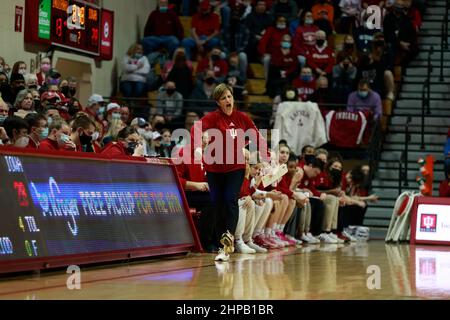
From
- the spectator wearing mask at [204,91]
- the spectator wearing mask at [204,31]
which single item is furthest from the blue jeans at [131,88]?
the spectator wearing mask at [204,31]

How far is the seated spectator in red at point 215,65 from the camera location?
2302 cm

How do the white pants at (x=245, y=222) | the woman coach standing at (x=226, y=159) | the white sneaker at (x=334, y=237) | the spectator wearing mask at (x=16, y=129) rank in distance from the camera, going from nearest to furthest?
1. the spectator wearing mask at (x=16, y=129)
2. the woman coach standing at (x=226, y=159)
3. the white pants at (x=245, y=222)
4. the white sneaker at (x=334, y=237)

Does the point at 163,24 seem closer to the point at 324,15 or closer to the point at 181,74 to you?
the point at 181,74

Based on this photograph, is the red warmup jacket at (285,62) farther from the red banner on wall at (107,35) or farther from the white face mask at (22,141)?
the white face mask at (22,141)

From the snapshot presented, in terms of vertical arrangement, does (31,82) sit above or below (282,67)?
below

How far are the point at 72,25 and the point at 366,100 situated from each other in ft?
21.0

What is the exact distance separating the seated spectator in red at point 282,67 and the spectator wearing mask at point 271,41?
24 centimetres

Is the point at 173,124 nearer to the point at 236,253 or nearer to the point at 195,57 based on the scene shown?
the point at 195,57

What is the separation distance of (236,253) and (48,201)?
4.45 m

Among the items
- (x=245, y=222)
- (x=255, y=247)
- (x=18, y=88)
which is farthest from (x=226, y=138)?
(x=18, y=88)

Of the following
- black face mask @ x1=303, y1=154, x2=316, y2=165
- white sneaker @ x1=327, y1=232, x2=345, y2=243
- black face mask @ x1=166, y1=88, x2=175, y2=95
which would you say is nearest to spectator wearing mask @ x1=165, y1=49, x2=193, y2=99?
black face mask @ x1=166, y1=88, x2=175, y2=95

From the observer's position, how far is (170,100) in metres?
22.2

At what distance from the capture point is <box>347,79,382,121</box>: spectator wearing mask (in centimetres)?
2194

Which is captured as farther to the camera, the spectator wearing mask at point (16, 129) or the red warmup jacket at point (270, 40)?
the red warmup jacket at point (270, 40)
